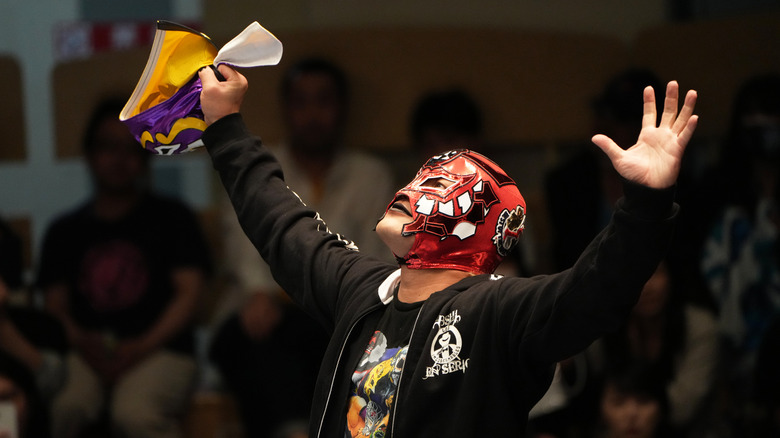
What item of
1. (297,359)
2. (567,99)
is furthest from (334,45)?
(297,359)

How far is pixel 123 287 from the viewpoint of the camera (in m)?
3.22

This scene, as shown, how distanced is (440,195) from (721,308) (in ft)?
6.67

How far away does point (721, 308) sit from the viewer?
3283 mm

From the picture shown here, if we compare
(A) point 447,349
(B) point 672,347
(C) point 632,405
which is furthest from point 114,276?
(A) point 447,349

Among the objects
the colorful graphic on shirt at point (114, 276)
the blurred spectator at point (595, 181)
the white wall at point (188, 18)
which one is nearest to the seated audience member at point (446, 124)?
the blurred spectator at point (595, 181)

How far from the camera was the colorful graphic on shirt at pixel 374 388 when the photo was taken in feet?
4.95

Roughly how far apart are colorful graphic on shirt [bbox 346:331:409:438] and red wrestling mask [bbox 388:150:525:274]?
14 centimetres

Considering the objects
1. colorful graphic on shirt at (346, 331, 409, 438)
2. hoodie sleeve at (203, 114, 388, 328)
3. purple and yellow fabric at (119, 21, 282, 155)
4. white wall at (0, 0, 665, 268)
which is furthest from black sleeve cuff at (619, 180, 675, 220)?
white wall at (0, 0, 665, 268)

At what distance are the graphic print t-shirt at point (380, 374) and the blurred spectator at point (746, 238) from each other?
1926 mm

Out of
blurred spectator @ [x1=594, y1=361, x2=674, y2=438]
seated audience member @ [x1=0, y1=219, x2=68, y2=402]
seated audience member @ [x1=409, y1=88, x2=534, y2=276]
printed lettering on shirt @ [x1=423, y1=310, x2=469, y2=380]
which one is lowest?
blurred spectator @ [x1=594, y1=361, x2=674, y2=438]

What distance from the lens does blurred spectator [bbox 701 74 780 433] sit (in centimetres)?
315

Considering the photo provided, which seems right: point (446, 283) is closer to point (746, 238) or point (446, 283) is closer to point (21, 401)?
point (21, 401)

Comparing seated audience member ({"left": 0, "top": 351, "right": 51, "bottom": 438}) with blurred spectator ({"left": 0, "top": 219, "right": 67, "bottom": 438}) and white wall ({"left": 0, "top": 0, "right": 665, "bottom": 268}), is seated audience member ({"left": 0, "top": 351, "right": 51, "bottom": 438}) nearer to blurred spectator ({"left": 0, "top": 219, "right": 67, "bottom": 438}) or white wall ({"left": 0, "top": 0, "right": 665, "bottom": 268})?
blurred spectator ({"left": 0, "top": 219, "right": 67, "bottom": 438})

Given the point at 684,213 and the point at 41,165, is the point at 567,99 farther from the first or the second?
the point at 41,165
